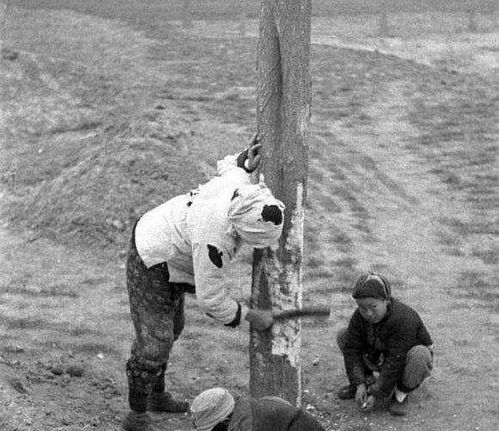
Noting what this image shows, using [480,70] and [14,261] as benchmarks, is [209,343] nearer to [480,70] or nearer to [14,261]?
[14,261]

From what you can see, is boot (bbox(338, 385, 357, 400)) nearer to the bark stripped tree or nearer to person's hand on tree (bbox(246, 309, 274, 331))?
the bark stripped tree

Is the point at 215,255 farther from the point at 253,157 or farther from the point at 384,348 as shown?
the point at 384,348

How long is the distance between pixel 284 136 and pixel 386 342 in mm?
1548

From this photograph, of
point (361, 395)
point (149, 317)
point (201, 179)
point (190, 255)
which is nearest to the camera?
point (190, 255)

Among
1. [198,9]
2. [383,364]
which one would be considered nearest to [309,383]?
[383,364]

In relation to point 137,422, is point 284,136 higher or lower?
higher

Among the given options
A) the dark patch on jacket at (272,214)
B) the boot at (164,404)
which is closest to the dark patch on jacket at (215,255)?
the dark patch on jacket at (272,214)

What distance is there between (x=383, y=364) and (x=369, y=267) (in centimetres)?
325

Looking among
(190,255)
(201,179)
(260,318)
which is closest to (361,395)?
(260,318)

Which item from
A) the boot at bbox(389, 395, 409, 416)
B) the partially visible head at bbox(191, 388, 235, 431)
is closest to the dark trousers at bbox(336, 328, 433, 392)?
the boot at bbox(389, 395, 409, 416)

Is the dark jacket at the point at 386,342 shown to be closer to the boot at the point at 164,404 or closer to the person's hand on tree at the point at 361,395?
the person's hand on tree at the point at 361,395

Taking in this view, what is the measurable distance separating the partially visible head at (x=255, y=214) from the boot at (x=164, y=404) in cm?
159

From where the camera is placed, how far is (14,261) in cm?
1016

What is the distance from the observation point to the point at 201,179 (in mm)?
11398
